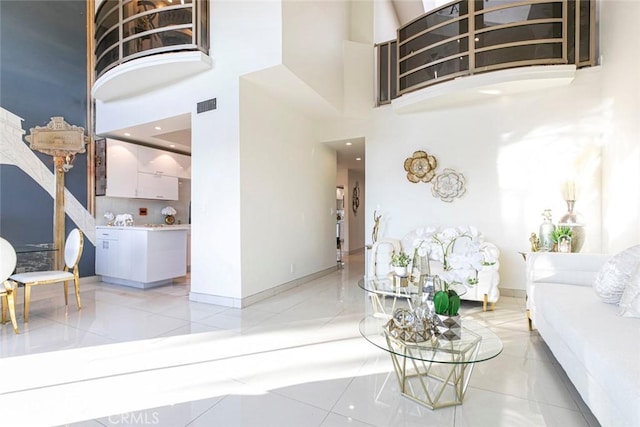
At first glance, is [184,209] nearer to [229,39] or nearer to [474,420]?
[229,39]

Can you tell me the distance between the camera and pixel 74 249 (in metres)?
3.72

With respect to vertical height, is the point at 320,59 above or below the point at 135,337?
above

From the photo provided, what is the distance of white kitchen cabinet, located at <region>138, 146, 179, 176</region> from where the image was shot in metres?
5.61

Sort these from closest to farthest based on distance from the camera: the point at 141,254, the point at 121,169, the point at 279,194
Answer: the point at 279,194 < the point at 141,254 < the point at 121,169

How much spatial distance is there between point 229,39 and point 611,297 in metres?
4.56

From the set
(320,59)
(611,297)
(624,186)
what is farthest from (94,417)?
(624,186)

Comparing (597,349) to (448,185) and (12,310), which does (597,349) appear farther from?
(12,310)

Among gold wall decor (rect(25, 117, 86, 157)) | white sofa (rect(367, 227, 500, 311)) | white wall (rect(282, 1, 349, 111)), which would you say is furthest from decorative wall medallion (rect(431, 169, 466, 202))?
gold wall decor (rect(25, 117, 86, 157))

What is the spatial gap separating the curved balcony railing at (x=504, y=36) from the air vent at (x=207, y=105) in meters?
2.90

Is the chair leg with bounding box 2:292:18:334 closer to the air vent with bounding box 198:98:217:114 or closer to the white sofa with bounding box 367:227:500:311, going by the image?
the air vent with bounding box 198:98:217:114

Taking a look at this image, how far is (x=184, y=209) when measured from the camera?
6711mm

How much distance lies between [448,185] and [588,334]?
3.22 meters

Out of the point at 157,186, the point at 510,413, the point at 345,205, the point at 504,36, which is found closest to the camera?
the point at 510,413

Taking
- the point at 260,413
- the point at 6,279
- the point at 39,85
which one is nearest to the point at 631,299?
the point at 260,413
